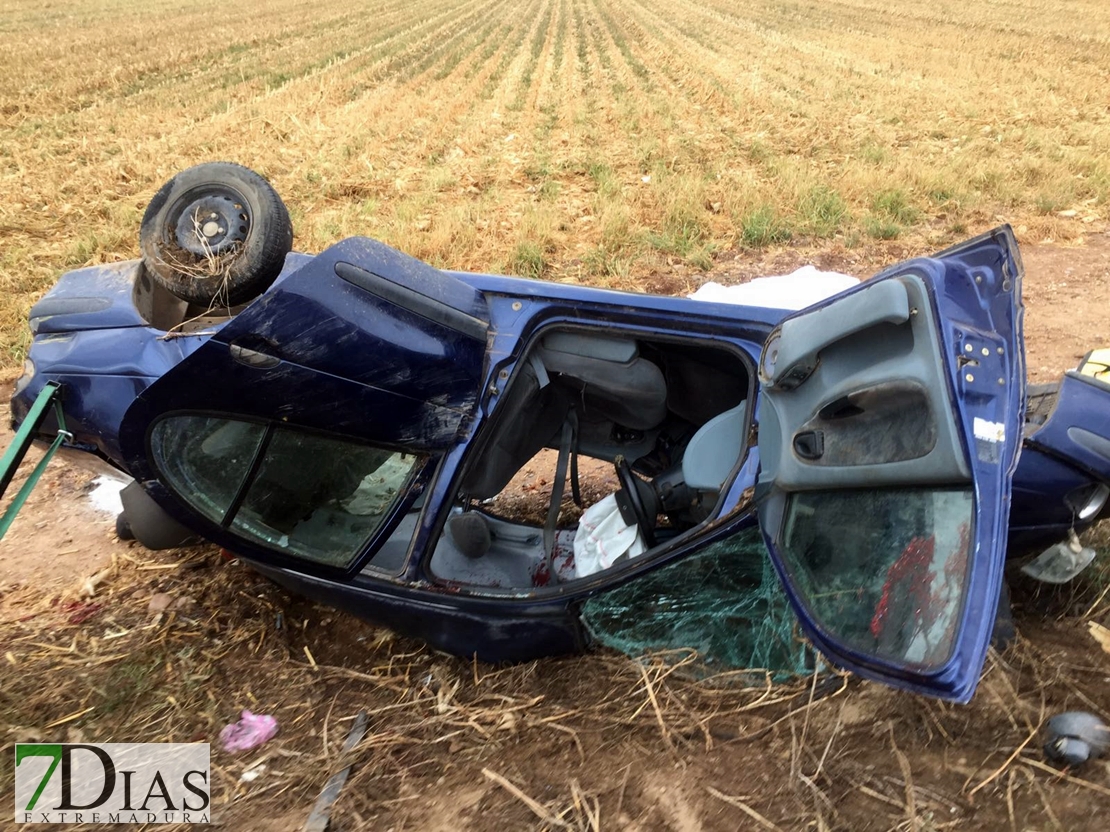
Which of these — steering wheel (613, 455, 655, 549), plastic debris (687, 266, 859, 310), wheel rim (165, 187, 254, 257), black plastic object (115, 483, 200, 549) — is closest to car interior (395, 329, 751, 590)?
steering wheel (613, 455, 655, 549)

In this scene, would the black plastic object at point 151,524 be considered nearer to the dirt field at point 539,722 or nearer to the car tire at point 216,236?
the dirt field at point 539,722

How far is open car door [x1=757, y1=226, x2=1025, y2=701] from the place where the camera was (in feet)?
5.32

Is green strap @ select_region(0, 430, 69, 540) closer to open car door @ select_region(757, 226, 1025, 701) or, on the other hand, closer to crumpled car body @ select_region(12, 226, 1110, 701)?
crumpled car body @ select_region(12, 226, 1110, 701)

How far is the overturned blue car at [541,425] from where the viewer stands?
5.71 feet

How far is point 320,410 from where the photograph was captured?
93.4 inches

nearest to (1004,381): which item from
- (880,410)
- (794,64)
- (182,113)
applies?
(880,410)

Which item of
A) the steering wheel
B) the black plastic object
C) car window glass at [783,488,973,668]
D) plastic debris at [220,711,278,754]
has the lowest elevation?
plastic debris at [220,711,278,754]

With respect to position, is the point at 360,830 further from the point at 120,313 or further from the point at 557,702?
the point at 120,313

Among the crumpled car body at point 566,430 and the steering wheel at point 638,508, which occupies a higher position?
the crumpled car body at point 566,430

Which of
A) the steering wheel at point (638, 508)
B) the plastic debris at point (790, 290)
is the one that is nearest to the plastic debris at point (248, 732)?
the steering wheel at point (638, 508)

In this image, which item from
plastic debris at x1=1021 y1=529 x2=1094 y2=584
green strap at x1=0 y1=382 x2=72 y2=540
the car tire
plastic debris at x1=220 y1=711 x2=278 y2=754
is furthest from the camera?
the car tire

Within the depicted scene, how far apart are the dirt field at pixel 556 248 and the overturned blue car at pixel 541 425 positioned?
363 mm

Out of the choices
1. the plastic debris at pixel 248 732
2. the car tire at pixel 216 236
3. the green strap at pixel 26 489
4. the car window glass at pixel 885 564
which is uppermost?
the car tire at pixel 216 236

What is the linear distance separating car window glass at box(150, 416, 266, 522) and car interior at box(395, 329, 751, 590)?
52cm
